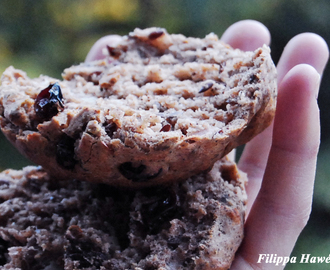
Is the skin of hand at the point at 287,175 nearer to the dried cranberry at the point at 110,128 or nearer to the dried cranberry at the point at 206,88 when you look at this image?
the dried cranberry at the point at 206,88

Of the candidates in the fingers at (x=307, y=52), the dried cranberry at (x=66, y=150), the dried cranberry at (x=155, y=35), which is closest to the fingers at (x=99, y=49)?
the dried cranberry at (x=155, y=35)

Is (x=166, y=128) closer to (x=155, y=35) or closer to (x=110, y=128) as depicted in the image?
(x=110, y=128)

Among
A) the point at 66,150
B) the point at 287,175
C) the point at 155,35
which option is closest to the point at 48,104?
the point at 66,150

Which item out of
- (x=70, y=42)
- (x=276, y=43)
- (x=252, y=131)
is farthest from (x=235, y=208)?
(x=70, y=42)

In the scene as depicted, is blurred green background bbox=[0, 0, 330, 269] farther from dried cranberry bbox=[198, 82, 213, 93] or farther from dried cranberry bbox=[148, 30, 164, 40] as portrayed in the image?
dried cranberry bbox=[198, 82, 213, 93]

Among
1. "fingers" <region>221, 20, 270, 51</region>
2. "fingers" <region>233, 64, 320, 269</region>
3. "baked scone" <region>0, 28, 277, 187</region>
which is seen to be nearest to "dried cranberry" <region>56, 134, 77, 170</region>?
"baked scone" <region>0, 28, 277, 187</region>

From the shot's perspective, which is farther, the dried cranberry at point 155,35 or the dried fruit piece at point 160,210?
the dried cranberry at point 155,35

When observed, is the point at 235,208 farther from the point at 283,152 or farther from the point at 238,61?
the point at 238,61
